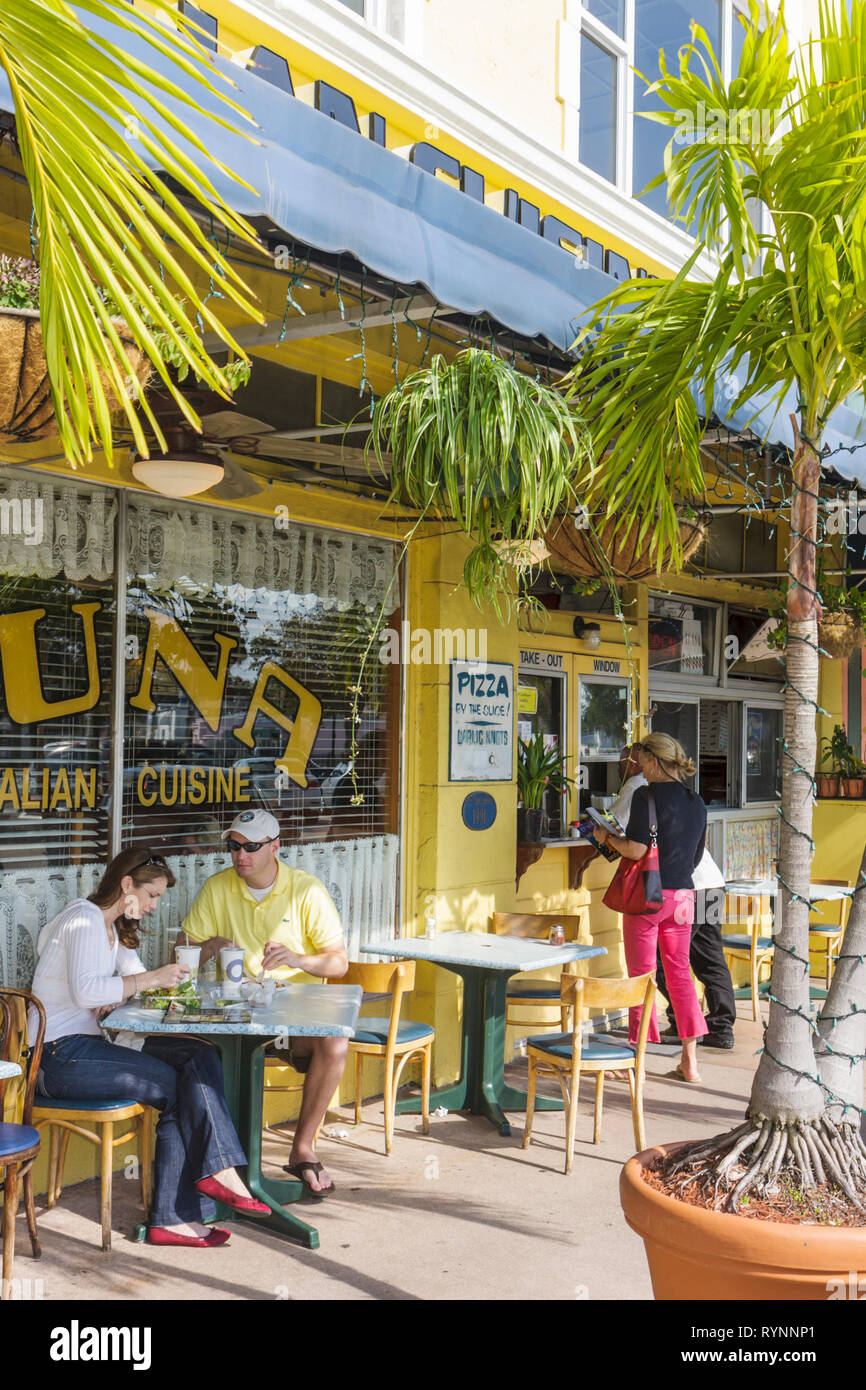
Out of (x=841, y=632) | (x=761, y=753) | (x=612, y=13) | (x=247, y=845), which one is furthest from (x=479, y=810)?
(x=612, y=13)

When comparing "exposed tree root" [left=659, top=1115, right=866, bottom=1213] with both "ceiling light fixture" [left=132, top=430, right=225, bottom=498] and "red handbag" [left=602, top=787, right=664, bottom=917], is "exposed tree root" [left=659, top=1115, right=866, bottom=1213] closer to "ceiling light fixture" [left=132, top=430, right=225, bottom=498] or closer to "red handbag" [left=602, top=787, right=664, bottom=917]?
"ceiling light fixture" [left=132, top=430, right=225, bottom=498]

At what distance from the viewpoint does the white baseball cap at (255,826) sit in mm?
5320

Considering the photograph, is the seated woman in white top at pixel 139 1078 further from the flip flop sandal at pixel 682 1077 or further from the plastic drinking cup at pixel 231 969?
the flip flop sandal at pixel 682 1077

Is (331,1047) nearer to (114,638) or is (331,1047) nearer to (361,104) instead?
(114,638)

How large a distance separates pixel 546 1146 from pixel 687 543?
2.86 meters

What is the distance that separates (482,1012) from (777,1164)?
125 inches

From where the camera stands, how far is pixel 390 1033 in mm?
5578

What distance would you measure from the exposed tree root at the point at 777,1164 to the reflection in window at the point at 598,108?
260 inches

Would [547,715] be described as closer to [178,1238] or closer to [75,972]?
[75,972]

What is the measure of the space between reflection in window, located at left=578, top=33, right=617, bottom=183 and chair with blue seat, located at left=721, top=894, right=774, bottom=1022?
490 centimetres

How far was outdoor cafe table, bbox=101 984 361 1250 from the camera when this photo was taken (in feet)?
14.5

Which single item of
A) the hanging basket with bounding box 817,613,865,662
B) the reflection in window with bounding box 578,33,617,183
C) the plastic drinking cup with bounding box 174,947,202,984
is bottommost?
the plastic drinking cup with bounding box 174,947,202,984

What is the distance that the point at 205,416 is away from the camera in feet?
15.2

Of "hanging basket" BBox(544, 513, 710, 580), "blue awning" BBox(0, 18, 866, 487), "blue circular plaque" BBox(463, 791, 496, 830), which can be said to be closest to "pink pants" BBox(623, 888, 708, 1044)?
"blue circular plaque" BBox(463, 791, 496, 830)
